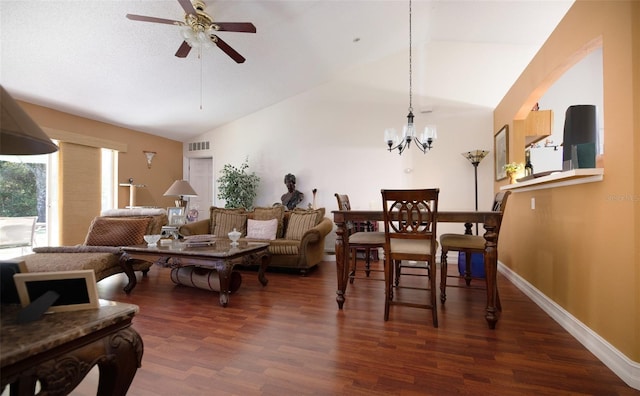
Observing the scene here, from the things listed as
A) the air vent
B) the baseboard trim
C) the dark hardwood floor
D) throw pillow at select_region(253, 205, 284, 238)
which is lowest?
the dark hardwood floor

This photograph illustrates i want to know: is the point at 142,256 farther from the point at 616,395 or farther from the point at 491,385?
the point at 616,395

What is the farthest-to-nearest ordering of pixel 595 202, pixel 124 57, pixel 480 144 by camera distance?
1. pixel 480 144
2. pixel 124 57
3. pixel 595 202

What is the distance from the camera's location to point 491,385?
1.51 m

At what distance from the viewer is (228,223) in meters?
4.63

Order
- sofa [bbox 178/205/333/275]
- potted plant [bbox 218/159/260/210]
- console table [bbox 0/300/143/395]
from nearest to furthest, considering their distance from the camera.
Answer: console table [bbox 0/300/143/395] < sofa [bbox 178/205/333/275] < potted plant [bbox 218/159/260/210]

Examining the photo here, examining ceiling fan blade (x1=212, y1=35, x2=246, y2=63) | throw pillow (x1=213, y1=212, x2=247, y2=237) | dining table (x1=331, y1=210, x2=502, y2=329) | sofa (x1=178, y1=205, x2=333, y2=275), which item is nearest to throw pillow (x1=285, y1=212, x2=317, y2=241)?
sofa (x1=178, y1=205, x2=333, y2=275)

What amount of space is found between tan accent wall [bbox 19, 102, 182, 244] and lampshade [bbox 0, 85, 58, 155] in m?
4.45

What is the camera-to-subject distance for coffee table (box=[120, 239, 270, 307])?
270 centimetres

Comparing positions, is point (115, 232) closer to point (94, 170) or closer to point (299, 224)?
point (94, 170)

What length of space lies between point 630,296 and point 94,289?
247cm

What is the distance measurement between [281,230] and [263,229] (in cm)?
29

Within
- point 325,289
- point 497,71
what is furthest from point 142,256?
point 497,71

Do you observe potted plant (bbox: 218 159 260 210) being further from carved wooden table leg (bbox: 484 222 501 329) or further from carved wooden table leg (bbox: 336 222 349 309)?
carved wooden table leg (bbox: 484 222 501 329)

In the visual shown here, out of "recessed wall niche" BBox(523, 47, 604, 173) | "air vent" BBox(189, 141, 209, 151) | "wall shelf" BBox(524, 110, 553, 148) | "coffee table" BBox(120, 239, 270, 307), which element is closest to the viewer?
"coffee table" BBox(120, 239, 270, 307)
